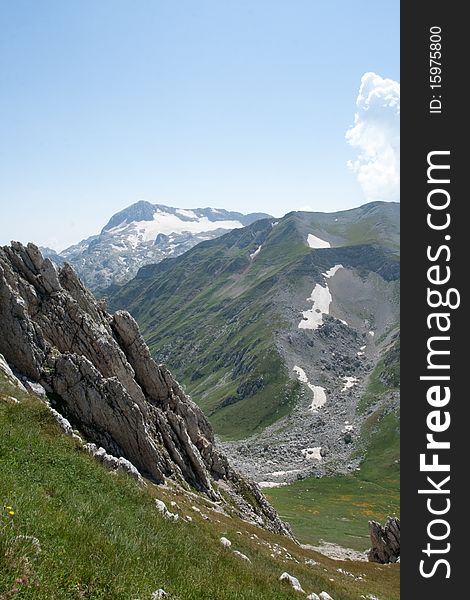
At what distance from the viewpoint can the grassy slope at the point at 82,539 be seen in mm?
7531

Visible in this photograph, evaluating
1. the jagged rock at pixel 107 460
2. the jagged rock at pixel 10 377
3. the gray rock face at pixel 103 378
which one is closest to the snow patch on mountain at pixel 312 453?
the gray rock face at pixel 103 378

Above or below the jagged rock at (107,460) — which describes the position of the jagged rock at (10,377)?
above

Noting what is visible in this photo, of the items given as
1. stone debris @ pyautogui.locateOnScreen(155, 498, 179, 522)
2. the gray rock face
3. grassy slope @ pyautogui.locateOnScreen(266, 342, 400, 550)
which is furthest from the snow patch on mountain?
stone debris @ pyautogui.locateOnScreen(155, 498, 179, 522)

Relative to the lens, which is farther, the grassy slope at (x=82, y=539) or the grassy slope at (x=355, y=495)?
the grassy slope at (x=355, y=495)

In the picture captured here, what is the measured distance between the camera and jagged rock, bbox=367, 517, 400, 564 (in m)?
57.2

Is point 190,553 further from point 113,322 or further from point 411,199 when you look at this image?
point 113,322

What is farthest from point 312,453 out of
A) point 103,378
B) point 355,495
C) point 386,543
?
point 103,378

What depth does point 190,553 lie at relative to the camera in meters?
13.7

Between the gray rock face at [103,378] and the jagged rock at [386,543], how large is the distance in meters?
13.2

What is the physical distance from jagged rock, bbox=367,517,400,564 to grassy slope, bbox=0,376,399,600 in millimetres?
50218

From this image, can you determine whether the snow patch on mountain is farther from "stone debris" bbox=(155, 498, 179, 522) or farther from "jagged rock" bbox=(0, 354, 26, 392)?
"stone debris" bbox=(155, 498, 179, 522)

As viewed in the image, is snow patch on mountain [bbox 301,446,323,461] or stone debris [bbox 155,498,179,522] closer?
stone debris [bbox 155,498,179,522]

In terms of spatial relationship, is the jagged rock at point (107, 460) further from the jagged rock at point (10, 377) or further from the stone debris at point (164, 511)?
the jagged rock at point (10, 377)

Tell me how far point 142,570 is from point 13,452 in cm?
704
